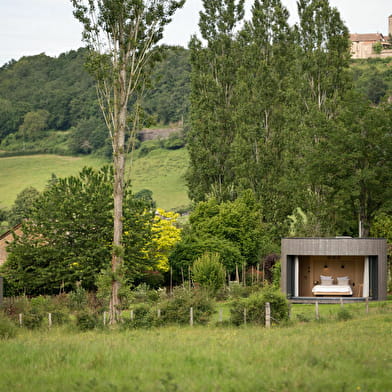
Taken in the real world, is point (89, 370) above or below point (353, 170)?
below

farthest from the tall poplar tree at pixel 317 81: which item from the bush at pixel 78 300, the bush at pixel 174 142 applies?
the bush at pixel 174 142

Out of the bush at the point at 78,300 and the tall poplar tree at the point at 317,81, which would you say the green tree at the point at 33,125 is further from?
the bush at the point at 78,300

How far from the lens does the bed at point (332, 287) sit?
30875 mm

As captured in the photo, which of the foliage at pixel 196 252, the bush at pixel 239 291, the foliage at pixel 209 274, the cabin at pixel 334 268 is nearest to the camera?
the cabin at pixel 334 268

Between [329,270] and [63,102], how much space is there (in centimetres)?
12561

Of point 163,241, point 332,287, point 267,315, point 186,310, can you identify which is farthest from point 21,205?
point 267,315

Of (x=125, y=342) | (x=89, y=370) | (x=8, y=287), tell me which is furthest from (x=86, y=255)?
(x=89, y=370)

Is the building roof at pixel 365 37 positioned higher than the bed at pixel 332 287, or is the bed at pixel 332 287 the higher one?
the building roof at pixel 365 37

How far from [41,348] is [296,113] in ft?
95.2

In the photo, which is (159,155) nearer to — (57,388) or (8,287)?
(8,287)

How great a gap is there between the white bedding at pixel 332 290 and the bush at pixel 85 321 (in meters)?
12.2

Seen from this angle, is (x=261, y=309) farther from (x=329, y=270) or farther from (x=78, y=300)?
(x=78, y=300)

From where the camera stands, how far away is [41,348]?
15633 millimetres

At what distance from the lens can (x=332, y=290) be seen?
1219 inches
